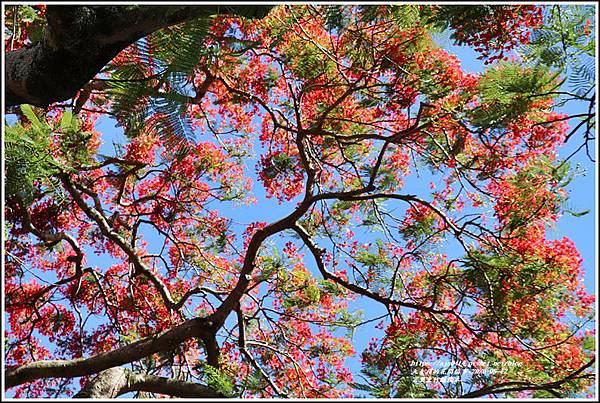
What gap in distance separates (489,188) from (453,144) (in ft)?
1.41

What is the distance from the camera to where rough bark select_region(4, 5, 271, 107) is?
141 centimetres

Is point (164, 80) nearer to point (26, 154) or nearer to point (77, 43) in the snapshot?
point (77, 43)

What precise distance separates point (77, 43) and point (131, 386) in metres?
Answer: 2.84

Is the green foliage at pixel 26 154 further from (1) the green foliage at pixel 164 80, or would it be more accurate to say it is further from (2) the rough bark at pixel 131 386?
(2) the rough bark at pixel 131 386

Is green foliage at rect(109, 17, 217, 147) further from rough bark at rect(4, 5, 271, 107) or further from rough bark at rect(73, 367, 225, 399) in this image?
rough bark at rect(73, 367, 225, 399)

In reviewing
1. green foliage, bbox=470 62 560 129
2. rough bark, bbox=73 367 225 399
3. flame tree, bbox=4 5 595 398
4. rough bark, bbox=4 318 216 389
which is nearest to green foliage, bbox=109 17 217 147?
flame tree, bbox=4 5 595 398

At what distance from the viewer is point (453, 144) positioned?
164 inches

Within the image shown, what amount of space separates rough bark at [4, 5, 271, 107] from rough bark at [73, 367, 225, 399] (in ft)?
7.41

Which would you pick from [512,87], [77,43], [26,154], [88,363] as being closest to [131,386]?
[88,363]

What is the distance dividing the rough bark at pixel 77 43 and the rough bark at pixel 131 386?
2259 mm

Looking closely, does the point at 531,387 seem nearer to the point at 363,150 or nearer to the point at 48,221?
the point at 363,150

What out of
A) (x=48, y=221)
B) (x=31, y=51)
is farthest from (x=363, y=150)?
(x=31, y=51)

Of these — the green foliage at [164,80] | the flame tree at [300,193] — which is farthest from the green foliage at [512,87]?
the green foliage at [164,80]

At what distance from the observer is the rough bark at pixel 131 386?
11.7ft
